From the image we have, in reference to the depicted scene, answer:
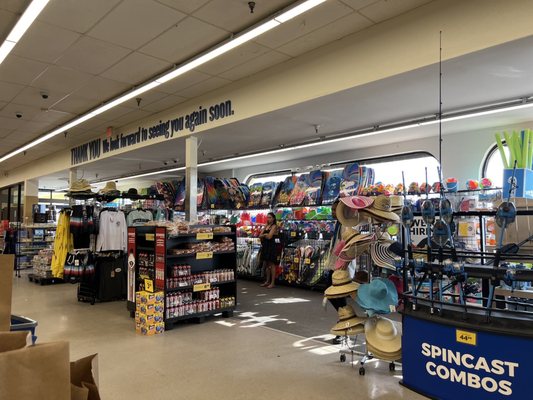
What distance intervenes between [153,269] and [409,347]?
389 centimetres

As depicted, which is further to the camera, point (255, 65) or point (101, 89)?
point (101, 89)

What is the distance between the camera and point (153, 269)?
5.79m

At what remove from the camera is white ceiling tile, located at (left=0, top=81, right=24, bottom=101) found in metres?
6.88

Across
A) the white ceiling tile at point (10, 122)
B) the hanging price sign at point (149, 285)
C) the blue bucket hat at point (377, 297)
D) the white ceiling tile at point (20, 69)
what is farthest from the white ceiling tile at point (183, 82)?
the white ceiling tile at point (10, 122)

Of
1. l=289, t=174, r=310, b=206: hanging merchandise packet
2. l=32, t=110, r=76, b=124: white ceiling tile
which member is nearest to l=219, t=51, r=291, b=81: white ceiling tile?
l=289, t=174, r=310, b=206: hanging merchandise packet

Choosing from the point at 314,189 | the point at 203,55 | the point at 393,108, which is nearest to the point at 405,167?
the point at 314,189

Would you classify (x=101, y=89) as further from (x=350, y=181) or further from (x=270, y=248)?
(x=350, y=181)

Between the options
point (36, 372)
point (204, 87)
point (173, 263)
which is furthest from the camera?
point (204, 87)

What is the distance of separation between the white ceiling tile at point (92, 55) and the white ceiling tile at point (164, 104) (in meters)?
1.45

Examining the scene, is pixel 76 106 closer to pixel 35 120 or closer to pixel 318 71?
pixel 35 120

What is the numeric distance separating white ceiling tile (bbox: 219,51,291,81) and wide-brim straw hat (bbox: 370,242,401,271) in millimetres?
2975

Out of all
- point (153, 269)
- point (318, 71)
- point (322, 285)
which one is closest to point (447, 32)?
point (318, 71)

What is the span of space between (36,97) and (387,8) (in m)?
6.49

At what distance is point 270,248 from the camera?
898 cm
